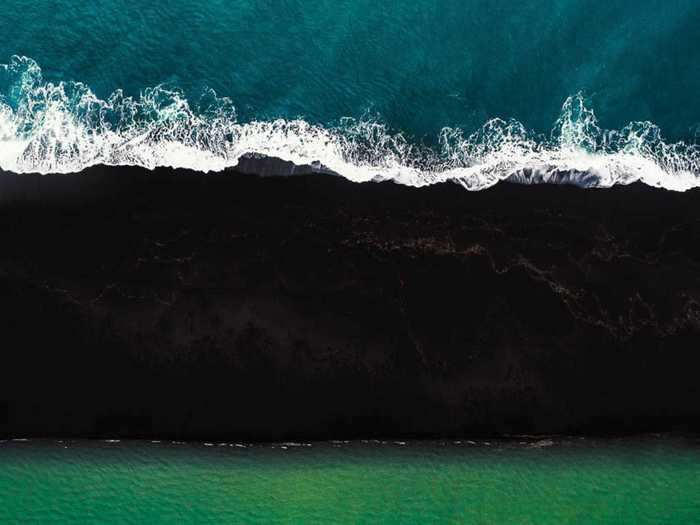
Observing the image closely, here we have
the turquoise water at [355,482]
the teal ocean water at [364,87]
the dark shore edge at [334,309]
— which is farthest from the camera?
the teal ocean water at [364,87]

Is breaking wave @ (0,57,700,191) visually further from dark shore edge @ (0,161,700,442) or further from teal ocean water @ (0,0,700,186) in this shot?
dark shore edge @ (0,161,700,442)

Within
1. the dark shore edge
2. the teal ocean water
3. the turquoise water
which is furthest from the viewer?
the teal ocean water

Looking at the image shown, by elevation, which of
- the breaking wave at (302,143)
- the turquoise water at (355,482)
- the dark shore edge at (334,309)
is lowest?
the turquoise water at (355,482)

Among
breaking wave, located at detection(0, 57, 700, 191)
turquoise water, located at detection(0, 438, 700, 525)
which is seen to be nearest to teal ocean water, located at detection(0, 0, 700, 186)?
breaking wave, located at detection(0, 57, 700, 191)

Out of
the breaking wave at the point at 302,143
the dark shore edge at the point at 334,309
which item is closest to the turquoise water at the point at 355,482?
the dark shore edge at the point at 334,309

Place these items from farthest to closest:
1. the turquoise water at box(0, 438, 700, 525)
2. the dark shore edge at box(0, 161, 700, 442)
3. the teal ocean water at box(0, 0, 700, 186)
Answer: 1. the teal ocean water at box(0, 0, 700, 186)
2. the turquoise water at box(0, 438, 700, 525)
3. the dark shore edge at box(0, 161, 700, 442)

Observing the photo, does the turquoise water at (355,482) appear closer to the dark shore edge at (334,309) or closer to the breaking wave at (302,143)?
the dark shore edge at (334,309)

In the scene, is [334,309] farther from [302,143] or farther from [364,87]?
[364,87]
